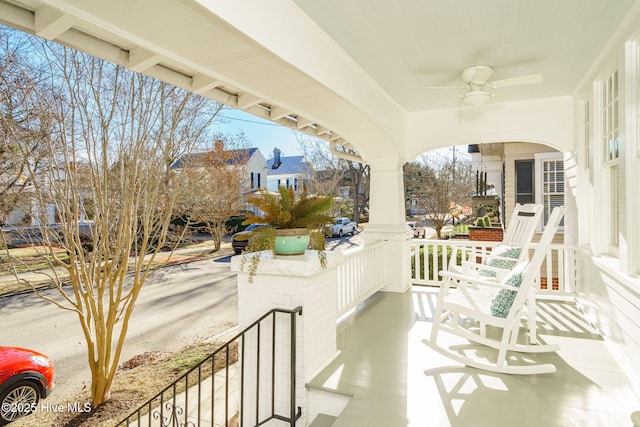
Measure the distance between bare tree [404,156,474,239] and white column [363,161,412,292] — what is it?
7716 millimetres

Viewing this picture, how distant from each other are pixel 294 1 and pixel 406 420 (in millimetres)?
2682

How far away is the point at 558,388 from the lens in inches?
95.7

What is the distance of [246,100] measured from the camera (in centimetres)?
371

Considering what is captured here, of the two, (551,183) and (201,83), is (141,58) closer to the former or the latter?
(201,83)

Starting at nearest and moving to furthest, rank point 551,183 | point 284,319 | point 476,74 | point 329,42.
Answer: point 284,319 → point 329,42 → point 476,74 → point 551,183

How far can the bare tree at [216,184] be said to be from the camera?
20.2 ft

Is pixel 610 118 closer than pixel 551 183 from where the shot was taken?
Yes

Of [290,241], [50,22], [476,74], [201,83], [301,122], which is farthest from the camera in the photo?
[301,122]

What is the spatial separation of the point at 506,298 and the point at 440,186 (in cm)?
1125

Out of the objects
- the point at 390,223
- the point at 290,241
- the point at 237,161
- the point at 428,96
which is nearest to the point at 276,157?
the point at 237,161

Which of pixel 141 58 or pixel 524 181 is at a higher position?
pixel 141 58

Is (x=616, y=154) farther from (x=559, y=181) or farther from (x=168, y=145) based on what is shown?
(x=168, y=145)

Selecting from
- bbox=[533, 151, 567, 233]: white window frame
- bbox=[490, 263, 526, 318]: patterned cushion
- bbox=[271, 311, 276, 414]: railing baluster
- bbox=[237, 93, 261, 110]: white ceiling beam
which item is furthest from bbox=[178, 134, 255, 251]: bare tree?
bbox=[533, 151, 567, 233]: white window frame

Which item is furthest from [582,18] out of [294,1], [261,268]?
[261,268]
